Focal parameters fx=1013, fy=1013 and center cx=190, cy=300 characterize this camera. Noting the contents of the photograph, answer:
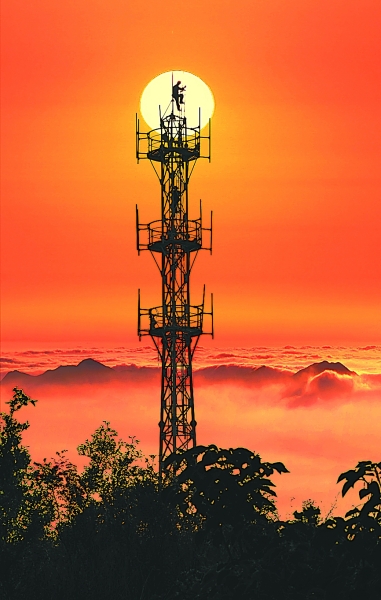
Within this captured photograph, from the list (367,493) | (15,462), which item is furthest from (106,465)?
(367,493)

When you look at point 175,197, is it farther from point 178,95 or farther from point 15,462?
point 15,462

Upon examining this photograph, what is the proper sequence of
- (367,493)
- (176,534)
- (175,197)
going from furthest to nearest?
(175,197) < (176,534) < (367,493)

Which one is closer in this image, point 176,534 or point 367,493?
point 367,493

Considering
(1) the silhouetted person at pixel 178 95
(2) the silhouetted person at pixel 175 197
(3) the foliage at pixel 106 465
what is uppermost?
(1) the silhouetted person at pixel 178 95

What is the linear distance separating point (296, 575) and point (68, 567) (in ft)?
58.3

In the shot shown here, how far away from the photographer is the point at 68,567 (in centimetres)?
3219

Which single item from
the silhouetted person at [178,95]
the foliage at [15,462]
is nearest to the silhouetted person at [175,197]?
the silhouetted person at [178,95]

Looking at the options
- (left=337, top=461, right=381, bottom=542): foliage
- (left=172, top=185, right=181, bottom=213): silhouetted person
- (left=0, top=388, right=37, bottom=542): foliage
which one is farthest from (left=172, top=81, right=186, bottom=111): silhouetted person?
(left=337, top=461, right=381, bottom=542): foliage

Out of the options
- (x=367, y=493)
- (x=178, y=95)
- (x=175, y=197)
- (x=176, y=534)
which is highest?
(x=178, y=95)

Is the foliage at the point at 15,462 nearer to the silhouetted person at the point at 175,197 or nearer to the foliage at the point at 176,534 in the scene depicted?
the foliage at the point at 176,534

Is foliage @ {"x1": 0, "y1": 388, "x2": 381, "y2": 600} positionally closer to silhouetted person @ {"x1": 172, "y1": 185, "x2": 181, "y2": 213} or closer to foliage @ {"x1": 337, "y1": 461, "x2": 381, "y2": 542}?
foliage @ {"x1": 337, "y1": 461, "x2": 381, "y2": 542}

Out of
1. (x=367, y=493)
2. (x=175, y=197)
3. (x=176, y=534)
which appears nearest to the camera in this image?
(x=367, y=493)

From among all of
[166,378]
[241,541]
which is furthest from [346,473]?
[166,378]

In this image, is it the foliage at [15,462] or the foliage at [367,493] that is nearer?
the foliage at [367,493]
